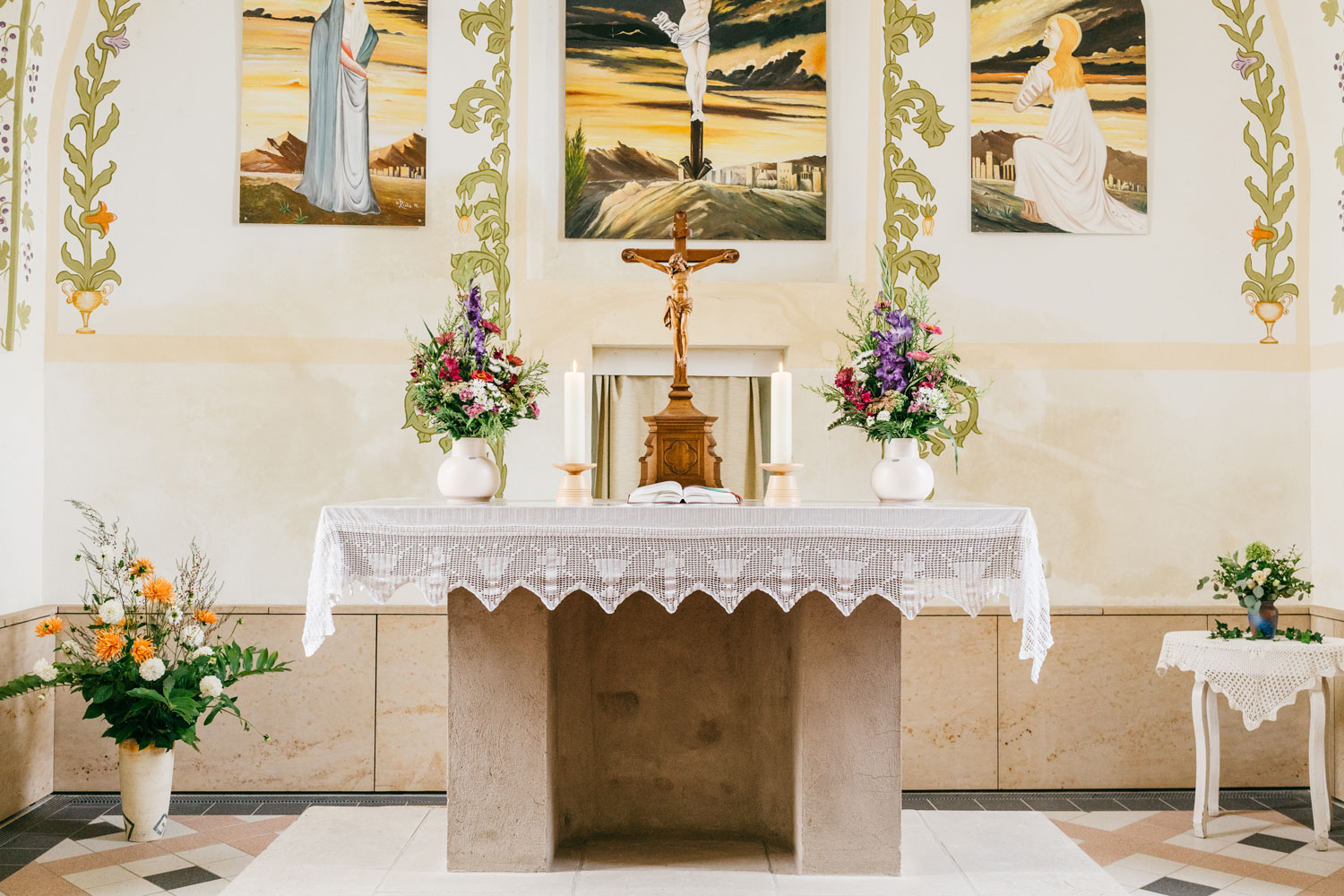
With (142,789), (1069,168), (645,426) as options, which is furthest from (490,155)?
(142,789)

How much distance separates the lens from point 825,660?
388cm

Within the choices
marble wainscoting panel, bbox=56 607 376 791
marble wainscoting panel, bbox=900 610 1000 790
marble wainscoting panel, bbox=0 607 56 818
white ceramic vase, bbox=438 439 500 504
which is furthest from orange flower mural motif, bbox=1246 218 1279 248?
marble wainscoting panel, bbox=0 607 56 818

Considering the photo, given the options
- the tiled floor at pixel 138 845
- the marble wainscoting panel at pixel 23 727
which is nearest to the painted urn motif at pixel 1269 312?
the tiled floor at pixel 138 845

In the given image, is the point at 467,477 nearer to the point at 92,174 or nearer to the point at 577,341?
the point at 577,341

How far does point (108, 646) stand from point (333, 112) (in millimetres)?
3047

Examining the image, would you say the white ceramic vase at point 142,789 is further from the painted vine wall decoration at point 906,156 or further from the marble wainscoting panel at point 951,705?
the painted vine wall decoration at point 906,156

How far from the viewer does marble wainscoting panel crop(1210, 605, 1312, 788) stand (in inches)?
237

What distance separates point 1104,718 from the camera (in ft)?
19.7

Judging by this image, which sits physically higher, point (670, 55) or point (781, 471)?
point (670, 55)

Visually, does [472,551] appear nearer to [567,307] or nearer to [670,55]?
[567,307]

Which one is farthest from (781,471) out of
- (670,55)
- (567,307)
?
(670,55)

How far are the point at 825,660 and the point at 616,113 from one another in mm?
3674

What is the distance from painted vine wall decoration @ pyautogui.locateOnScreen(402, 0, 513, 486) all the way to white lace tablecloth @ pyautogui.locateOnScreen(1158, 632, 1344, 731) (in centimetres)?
394

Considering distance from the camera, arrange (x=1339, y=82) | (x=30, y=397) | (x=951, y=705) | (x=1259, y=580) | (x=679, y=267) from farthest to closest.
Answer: (x=951, y=705) < (x=1339, y=82) < (x=30, y=397) < (x=1259, y=580) < (x=679, y=267)
